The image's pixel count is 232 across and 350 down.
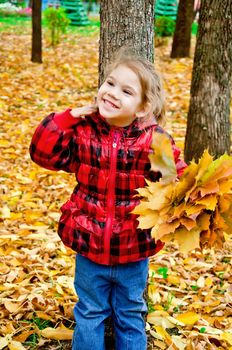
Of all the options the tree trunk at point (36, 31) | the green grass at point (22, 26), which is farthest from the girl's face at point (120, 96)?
the green grass at point (22, 26)

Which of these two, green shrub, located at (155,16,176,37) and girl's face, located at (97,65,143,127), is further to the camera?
green shrub, located at (155,16,176,37)

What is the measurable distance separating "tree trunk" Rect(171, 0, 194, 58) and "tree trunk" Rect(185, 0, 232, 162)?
6298mm

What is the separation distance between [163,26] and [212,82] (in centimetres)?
919

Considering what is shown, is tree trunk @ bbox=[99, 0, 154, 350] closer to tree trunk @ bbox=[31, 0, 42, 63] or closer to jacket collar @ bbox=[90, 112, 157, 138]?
jacket collar @ bbox=[90, 112, 157, 138]

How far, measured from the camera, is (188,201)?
2096 millimetres

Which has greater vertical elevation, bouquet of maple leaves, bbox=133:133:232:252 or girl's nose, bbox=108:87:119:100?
girl's nose, bbox=108:87:119:100

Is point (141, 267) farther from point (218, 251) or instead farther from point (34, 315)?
point (218, 251)

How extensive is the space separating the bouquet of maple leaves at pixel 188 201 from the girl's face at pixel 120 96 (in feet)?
0.81

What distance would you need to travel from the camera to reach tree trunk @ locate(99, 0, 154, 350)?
2504 millimetres

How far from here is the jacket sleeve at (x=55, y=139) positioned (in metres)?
2.36

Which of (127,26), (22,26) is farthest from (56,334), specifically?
(22,26)

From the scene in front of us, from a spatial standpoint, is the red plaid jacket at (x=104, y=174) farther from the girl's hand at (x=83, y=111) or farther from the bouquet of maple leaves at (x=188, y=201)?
the bouquet of maple leaves at (x=188, y=201)

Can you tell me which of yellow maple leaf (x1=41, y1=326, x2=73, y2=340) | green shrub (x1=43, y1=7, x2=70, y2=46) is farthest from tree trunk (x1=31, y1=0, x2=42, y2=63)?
yellow maple leaf (x1=41, y1=326, x2=73, y2=340)

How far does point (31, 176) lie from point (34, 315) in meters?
2.77
